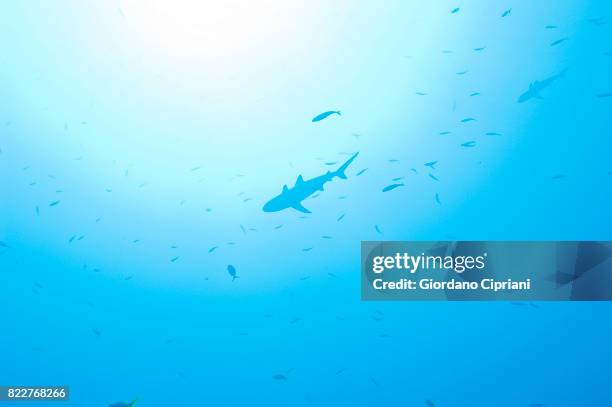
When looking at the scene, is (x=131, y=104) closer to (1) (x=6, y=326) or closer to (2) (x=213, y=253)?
(2) (x=213, y=253)

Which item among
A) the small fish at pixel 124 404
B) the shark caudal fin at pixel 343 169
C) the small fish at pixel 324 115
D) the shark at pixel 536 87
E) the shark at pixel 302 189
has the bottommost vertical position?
the small fish at pixel 124 404

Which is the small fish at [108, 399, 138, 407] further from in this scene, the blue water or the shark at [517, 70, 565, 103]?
the shark at [517, 70, 565, 103]

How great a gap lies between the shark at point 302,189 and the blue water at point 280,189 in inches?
1.3

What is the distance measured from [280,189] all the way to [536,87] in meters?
1.40

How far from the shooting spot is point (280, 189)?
255cm

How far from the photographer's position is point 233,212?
2570 mm

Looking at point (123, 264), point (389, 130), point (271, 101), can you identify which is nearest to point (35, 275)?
point (123, 264)

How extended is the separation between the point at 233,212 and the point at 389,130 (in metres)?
0.91

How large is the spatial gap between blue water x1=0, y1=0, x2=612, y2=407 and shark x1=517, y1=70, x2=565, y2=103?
3 centimetres

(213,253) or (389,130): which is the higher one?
(389,130)

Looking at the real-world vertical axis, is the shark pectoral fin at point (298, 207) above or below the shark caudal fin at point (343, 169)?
below

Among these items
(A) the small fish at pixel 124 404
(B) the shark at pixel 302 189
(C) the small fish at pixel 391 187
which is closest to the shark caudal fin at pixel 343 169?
(B) the shark at pixel 302 189

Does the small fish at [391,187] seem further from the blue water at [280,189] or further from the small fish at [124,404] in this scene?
the small fish at [124,404]

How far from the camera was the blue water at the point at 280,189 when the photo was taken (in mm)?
2521
